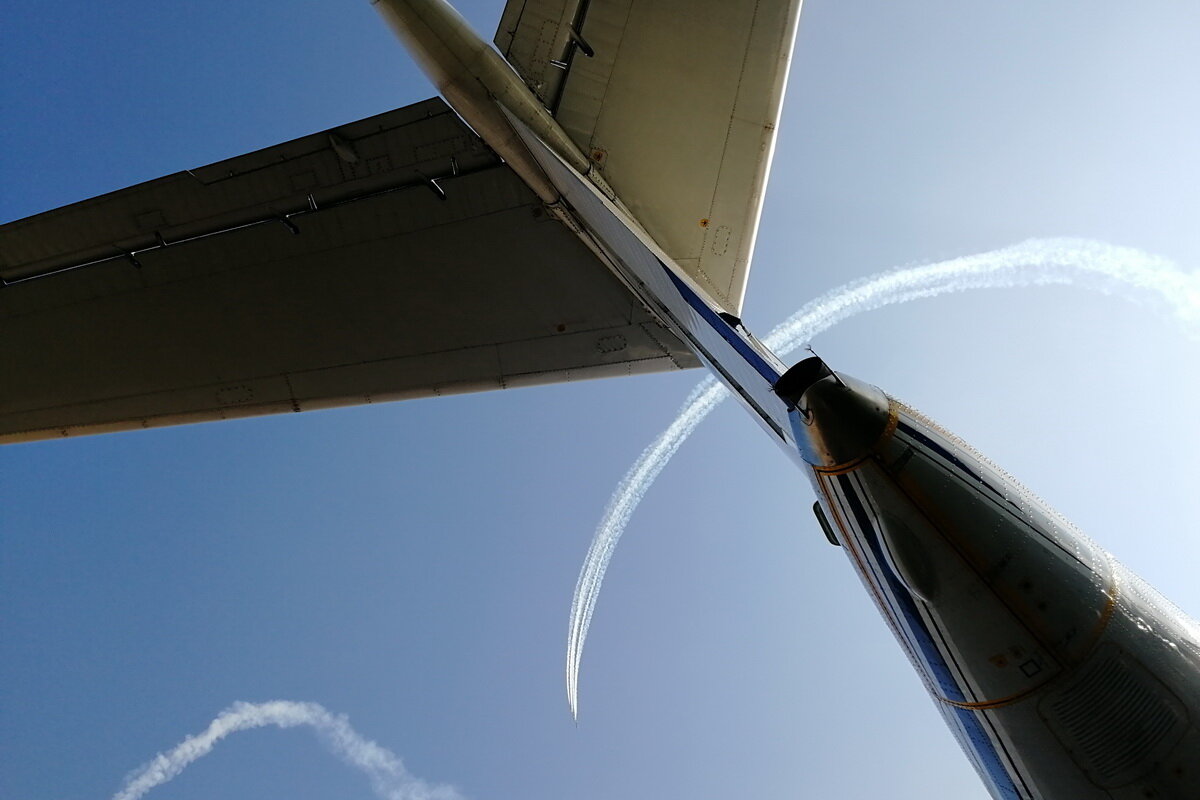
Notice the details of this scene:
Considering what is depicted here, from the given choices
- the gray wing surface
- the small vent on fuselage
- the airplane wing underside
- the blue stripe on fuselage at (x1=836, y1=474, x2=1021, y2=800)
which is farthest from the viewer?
the airplane wing underside

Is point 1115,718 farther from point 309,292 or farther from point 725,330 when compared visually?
point 309,292

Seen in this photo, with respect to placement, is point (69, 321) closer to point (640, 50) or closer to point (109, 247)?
point (109, 247)

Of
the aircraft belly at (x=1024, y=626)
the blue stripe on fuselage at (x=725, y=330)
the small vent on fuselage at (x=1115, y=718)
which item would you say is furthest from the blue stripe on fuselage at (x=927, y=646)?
the blue stripe on fuselage at (x=725, y=330)

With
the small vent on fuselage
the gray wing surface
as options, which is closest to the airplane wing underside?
the gray wing surface

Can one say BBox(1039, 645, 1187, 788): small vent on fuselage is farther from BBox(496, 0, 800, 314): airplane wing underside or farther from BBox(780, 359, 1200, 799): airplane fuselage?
BBox(496, 0, 800, 314): airplane wing underside

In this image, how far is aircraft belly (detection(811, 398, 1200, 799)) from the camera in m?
2.94

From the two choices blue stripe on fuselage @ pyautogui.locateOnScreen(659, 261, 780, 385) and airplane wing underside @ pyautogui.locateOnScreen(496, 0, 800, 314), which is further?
airplane wing underside @ pyautogui.locateOnScreen(496, 0, 800, 314)

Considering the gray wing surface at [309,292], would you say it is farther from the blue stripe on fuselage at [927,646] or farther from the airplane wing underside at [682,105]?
the blue stripe on fuselage at [927,646]

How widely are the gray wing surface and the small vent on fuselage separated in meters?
4.87

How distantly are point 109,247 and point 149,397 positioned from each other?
1497 mm

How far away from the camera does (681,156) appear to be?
712 cm

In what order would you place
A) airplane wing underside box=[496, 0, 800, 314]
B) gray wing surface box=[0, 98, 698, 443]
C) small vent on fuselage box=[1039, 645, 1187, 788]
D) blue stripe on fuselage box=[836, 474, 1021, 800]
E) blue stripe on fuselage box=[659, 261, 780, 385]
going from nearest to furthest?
small vent on fuselage box=[1039, 645, 1187, 788] < blue stripe on fuselage box=[836, 474, 1021, 800] < blue stripe on fuselage box=[659, 261, 780, 385] < gray wing surface box=[0, 98, 698, 443] < airplane wing underside box=[496, 0, 800, 314]

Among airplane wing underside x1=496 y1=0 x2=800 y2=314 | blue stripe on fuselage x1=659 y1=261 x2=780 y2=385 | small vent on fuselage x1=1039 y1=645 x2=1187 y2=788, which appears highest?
airplane wing underside x1=496 y1=0 x2=800 y2=314

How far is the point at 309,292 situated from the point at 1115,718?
22.0 feet
